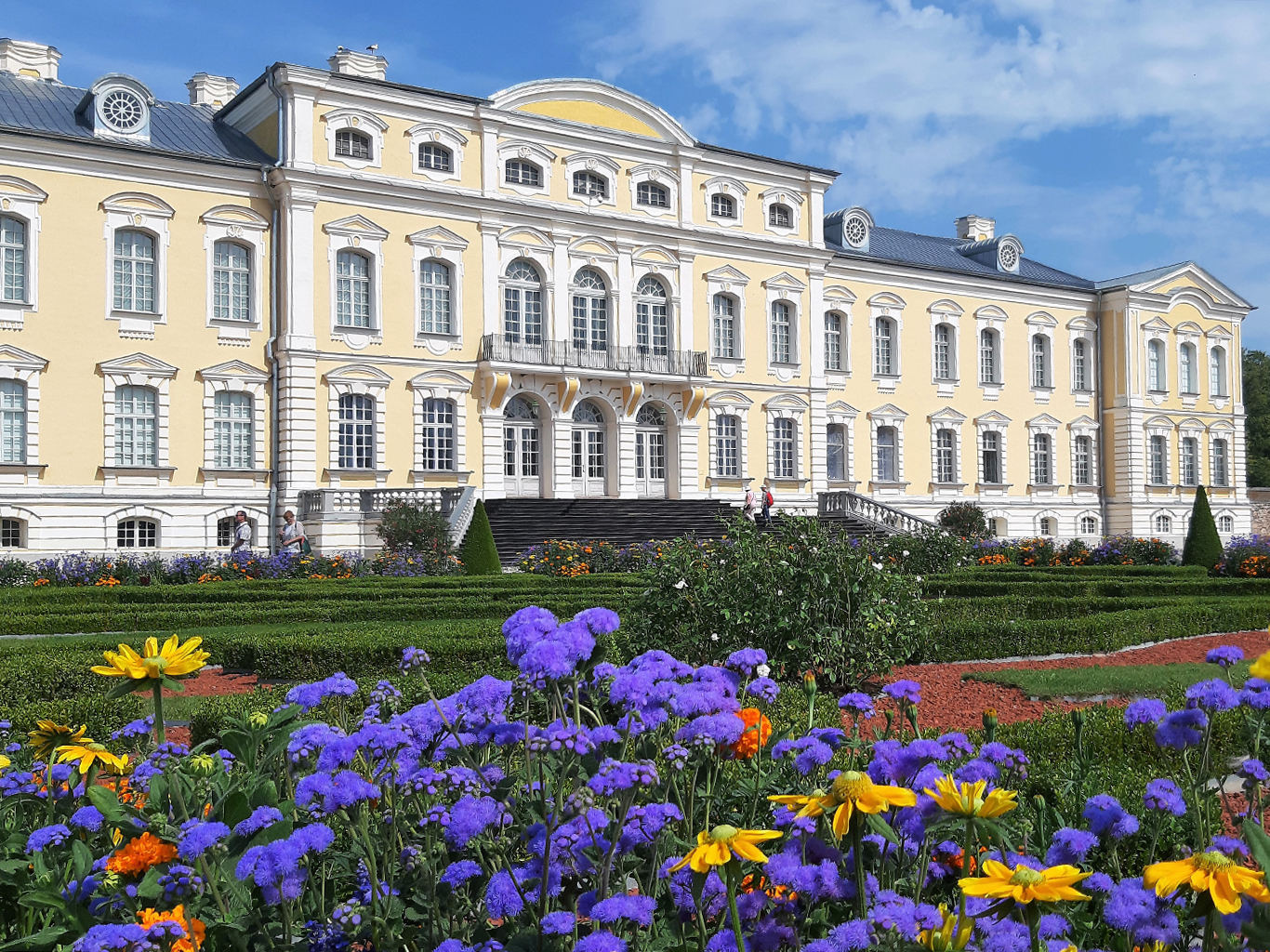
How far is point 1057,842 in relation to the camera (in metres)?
2.04

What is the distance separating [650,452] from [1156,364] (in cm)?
1886

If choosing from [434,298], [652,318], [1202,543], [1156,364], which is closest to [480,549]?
[434,298]

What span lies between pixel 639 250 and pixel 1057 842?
27068 millimetres

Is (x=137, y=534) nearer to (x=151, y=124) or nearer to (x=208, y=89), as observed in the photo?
(x=151, y=124)

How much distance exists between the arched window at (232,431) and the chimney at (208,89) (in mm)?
8457

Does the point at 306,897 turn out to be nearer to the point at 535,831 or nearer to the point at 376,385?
the point at 535,831

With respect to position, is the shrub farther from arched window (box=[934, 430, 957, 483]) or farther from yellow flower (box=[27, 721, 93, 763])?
arched window (box=[934, 430, 957, 483])

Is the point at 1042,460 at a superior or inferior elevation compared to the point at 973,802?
superior

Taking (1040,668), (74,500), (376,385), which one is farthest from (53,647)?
(376,385)

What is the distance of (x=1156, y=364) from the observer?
36750 mm

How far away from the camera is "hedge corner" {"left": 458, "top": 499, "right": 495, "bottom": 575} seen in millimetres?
19906

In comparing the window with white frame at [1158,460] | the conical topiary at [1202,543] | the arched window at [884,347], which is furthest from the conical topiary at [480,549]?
the window with white frame at [1158,460]

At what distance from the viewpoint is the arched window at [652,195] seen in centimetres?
2850

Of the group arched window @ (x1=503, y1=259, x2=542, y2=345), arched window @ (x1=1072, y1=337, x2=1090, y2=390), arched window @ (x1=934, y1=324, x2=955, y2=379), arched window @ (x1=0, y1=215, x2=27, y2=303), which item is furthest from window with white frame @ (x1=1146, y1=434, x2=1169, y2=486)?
arched window @ (x1=0, y1=215, x2=27, y2=303)
